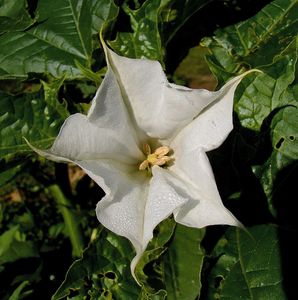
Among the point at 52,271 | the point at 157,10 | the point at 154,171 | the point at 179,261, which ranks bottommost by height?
the point at 52,271

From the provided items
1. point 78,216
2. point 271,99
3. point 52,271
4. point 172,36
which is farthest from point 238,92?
point 52,271

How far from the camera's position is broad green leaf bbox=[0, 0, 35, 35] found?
58.4 inches

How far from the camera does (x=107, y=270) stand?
1293 mm

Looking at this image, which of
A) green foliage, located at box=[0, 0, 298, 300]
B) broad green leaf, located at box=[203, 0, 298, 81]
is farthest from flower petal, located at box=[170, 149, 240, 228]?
broad green leaf, located at box=[203, 0, 298, 81]

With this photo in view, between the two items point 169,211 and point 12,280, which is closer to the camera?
point 169,211

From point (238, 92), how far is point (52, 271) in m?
1.03

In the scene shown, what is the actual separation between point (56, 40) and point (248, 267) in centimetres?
69

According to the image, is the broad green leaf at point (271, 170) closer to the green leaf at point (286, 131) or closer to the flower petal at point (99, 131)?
the green leaf at point (286, 131)

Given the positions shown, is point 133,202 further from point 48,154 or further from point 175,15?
point 175,15

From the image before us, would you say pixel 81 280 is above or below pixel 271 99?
below

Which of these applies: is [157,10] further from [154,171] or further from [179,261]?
[179,261]

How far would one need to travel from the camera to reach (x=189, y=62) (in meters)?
4.45

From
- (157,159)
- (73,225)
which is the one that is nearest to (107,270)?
(157,159)

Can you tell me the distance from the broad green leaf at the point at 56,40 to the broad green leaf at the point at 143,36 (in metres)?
0.08
